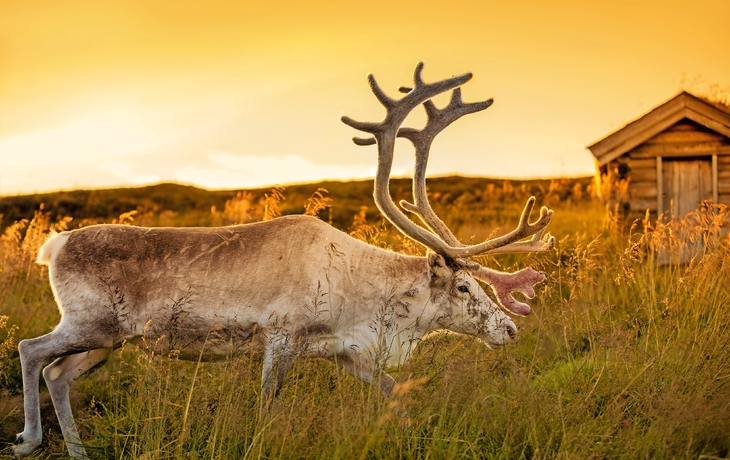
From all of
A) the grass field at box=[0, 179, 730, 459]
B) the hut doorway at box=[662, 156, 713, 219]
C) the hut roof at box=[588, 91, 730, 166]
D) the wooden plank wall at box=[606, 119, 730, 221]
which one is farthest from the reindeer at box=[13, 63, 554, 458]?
the hut doorway at box=[662, 156, 713, 219]

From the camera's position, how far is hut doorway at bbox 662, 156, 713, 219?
46.9ft

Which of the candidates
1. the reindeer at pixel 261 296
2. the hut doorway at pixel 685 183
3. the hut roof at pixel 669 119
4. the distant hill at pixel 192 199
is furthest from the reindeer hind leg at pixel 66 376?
the distant hill at pixel 192 199

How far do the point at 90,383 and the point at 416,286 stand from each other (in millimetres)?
3266

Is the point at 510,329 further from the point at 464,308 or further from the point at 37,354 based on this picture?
the point at 37,354

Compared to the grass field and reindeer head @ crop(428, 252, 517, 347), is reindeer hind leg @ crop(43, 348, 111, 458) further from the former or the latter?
reindeer head @ crop(428, 252, 517, 347)

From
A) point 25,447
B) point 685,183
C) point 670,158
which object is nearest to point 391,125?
point 25,447

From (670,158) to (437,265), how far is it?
36.9 ft

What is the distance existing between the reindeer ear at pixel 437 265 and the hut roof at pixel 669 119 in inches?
407

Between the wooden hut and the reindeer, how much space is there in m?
9.80

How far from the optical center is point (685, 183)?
14.5 meters

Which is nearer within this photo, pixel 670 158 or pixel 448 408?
pixel 448 408

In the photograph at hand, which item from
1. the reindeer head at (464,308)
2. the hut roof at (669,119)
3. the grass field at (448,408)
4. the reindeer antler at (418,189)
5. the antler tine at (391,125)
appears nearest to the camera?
the grass field at (448,408)

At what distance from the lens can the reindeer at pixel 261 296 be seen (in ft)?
16.7

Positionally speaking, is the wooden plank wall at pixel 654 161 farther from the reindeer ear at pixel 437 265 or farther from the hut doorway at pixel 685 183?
the reindeer ear at pixel 437 265
